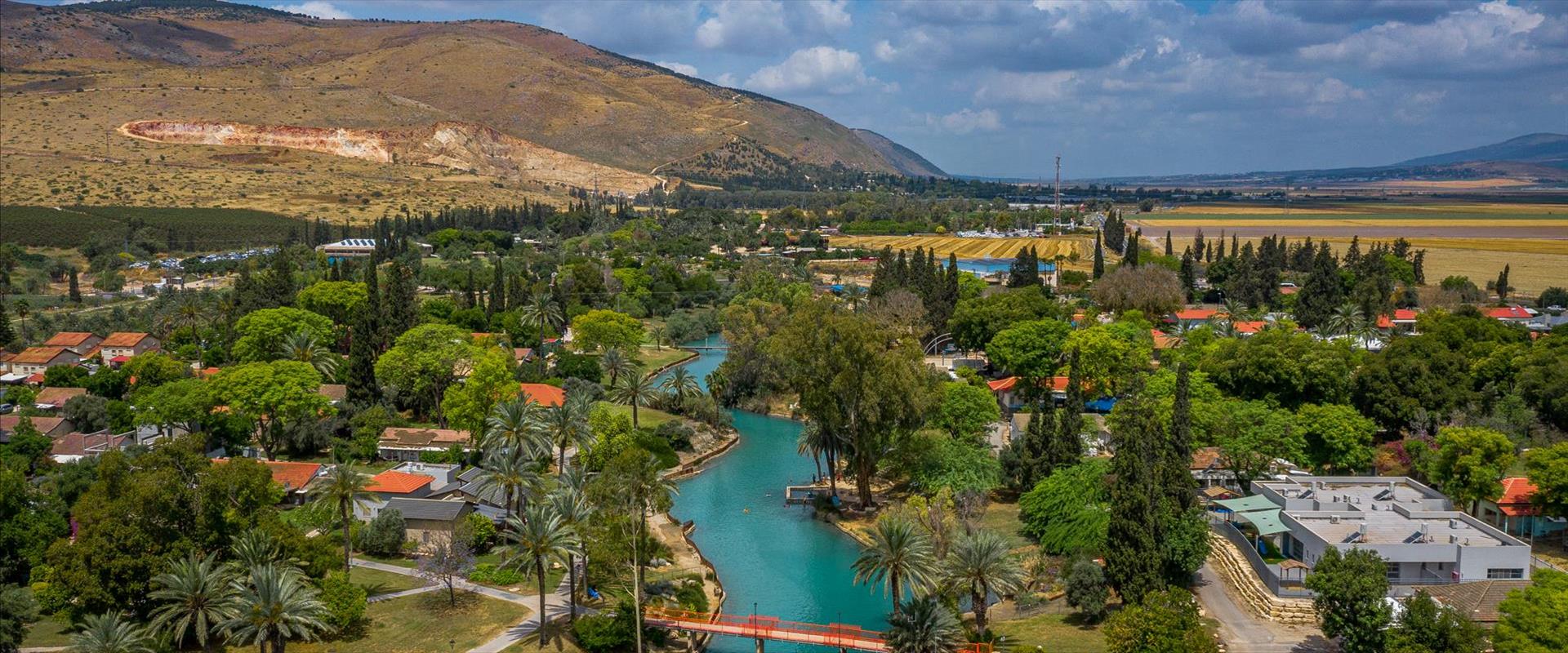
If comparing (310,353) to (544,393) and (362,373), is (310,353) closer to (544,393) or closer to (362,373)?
(362,373)

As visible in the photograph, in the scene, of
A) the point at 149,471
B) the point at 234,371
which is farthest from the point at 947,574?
the point at 234,371

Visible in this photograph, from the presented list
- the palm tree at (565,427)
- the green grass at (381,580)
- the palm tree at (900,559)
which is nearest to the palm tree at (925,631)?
the palm tree at (900,559)

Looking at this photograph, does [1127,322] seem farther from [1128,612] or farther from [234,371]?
[234,371]

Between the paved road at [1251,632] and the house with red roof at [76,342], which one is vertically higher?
the house with red roof at [76,342]

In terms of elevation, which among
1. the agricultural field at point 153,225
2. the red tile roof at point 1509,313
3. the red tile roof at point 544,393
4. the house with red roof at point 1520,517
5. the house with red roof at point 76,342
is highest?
the agricultural field at point 153,225

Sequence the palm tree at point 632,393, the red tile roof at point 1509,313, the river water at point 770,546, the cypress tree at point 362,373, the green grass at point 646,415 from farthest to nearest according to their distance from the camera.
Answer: the red tile roof at point 1509,313 < the green grass at point 646,415 < the palm tree at point 632,393 < the cypress tree at point 362,373 < the river water at point 770,546

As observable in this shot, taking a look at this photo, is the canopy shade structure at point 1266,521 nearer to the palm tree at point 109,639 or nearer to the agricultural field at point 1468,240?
the palm tree at point 109,639

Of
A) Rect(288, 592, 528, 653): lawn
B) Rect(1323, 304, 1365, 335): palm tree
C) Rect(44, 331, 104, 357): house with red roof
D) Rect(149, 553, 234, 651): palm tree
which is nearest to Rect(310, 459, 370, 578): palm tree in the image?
Rect(288, 592, 528, 653): lawn
